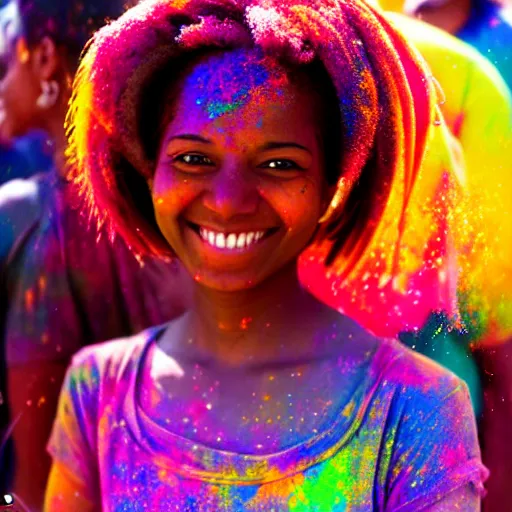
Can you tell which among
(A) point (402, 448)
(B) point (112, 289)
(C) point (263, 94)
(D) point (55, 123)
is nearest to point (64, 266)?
(B) point (112, 289)

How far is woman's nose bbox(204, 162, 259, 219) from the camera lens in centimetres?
104

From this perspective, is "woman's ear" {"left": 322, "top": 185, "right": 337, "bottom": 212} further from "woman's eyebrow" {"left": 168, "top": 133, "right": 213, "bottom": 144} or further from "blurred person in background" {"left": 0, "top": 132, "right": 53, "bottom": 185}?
"blurred person in background" {"left": 0, "top": 132, "right": 53, "bottom": 185}

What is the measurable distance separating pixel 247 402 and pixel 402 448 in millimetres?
239

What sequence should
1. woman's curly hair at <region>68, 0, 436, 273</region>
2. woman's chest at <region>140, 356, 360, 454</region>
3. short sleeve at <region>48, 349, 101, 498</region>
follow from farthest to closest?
1. short sleeve at <region>48, 349, 101, 498</region>
2. woman's chest at <region>140, 356, 360, 454</region>
3. woman's curly hair at <region>68, 0, 436, 273</region>

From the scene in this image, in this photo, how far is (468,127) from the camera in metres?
1.13

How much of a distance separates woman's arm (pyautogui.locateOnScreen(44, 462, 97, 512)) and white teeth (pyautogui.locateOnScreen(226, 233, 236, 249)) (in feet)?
1.62

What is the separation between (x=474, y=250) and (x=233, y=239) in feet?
1.15

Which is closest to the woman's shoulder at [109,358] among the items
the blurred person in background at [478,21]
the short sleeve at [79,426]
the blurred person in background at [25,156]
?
the short sleeve at [79,426]

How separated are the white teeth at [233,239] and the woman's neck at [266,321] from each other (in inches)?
4.1

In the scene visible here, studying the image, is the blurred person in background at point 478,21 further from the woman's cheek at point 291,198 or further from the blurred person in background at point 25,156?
the blurred person in background at point 25,156

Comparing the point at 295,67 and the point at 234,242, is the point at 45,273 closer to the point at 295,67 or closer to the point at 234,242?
the point at 234,242

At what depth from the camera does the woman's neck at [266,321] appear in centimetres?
118

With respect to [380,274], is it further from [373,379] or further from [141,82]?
[141,82]

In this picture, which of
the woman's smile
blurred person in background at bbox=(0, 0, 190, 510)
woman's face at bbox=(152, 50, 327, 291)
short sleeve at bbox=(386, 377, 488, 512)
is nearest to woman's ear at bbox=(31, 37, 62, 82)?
blurred person in background at bbox=(0, 0, 190, 510)
